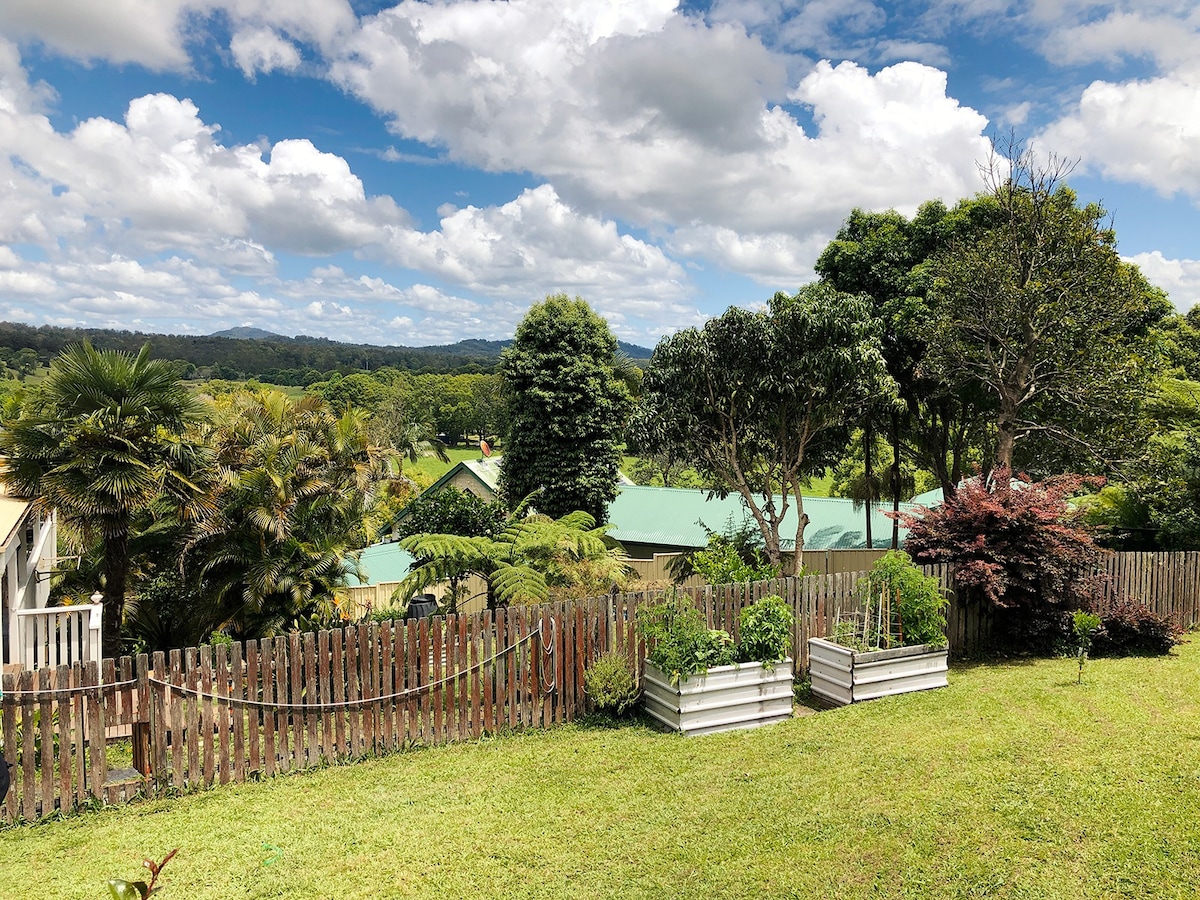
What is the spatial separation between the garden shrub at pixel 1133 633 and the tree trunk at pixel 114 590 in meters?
12.9

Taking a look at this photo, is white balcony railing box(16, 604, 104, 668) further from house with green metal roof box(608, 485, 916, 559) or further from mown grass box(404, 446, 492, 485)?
mown grass box(404, 446, 492, 485)

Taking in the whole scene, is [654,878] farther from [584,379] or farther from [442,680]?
[584,379]

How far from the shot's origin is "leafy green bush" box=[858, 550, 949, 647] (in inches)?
337

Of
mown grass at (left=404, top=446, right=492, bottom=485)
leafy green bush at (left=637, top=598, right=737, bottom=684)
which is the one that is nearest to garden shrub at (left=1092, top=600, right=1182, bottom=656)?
leafy green bush at (left=637, top=598, right=737, bottom=684)

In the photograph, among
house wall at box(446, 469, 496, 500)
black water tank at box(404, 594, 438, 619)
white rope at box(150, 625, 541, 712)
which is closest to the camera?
white rope at box(150, 625, 541, 712)

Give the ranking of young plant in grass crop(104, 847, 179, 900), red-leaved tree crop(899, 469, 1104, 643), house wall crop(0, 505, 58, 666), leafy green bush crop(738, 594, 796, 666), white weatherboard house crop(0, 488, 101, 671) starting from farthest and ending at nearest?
red-leaved tree crop(899, 469, 1104, 643) → house wall crop(0, 505, 58, 666) → white weatherboard house crop(0, 488, 101, 671) → leafy green bush crop(738, 594, 796, 666) → young plant in grass crop(104, 847, 179, 900)

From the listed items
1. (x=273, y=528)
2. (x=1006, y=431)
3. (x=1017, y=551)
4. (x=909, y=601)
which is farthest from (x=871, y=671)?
(x=273, y=528)

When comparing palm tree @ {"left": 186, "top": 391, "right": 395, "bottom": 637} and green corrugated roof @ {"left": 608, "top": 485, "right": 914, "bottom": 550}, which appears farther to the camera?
green corrugated roof @ {"left": 608, "top": 485, "right": 914, "bottom": 550}

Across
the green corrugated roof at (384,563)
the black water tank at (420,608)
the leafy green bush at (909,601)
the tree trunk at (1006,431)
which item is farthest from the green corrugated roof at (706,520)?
the leafy green bush at (909,601)

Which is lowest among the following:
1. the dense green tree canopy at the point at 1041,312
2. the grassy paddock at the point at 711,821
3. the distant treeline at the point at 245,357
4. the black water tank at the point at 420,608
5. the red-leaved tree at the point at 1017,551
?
the black water tank at the point at 420,608

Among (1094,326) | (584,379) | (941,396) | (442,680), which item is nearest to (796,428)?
(941,396)

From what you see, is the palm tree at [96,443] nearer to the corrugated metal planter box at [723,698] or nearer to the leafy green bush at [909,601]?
the corrugated metal planter box at [723,698]

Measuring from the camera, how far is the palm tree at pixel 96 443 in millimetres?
9344

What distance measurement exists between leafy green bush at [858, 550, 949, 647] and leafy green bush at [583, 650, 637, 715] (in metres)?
2.92
